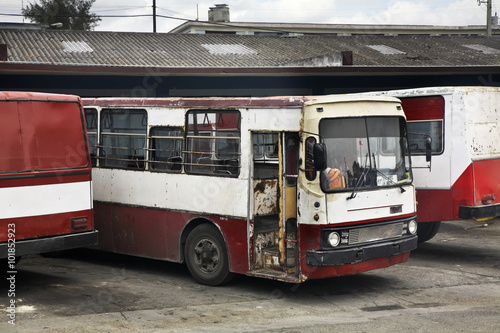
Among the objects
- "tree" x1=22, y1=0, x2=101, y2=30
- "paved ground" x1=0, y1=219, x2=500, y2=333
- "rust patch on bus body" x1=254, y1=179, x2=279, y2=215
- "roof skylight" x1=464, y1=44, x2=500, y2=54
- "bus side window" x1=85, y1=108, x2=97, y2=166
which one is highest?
"tree" x1=22, y1=0, x2=101, y2=30

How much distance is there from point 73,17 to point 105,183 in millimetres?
54558

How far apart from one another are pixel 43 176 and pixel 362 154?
4.43 m

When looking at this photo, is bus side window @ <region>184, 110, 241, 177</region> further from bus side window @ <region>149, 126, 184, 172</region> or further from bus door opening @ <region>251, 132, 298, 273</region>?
bus door opening @ <region>251, 132, 298, 273</region>

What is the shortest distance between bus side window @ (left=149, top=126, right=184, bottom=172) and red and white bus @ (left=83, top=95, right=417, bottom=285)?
16mm

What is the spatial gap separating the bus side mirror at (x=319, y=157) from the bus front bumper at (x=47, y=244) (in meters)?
3.62

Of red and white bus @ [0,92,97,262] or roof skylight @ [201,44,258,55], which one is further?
roof skylight @ [201,44,258,55]

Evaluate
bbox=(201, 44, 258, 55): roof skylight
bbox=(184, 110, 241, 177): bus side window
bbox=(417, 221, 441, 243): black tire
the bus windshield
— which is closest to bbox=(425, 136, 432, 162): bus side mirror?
the bus windshield

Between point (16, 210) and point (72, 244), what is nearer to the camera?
point (16, 210)

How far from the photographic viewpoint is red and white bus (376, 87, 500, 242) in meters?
12.2

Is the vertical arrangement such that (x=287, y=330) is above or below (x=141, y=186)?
below

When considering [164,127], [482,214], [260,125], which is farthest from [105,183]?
[482,214]

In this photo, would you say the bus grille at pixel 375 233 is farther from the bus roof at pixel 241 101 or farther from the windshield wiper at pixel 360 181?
the bus roof at pixel 241 101

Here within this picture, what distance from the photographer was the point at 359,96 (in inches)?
394

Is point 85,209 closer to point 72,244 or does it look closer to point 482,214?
point 72,244
